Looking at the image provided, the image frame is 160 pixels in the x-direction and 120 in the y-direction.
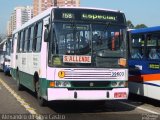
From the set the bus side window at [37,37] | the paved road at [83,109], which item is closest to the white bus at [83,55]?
the paved road at [83,109]

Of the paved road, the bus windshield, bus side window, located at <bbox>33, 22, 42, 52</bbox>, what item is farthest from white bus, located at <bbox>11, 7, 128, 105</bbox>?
bus side window, located at <bbox>33, 22, 42, 52</bbox>

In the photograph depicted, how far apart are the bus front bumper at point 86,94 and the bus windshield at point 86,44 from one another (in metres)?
0.70

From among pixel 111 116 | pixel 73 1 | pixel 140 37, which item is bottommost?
pixel 111 116

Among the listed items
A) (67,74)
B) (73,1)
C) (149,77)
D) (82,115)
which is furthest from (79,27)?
(73,1)

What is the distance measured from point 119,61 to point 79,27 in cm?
147

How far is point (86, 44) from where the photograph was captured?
37.1 feet

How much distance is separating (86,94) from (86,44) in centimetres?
136

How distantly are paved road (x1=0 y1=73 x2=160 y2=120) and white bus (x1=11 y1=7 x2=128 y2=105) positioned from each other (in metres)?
0.50

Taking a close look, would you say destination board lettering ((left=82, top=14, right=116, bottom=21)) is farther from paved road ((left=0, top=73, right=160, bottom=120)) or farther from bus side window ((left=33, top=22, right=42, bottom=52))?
paved road ((left=0, top=73, right=160, bottom=120))

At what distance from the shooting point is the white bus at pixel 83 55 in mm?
11070

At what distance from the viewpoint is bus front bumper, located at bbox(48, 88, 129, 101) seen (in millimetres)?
10992

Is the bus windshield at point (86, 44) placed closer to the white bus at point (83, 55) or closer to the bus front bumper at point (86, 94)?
the white bus at point (83, 55)

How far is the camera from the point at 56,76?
11.0 m

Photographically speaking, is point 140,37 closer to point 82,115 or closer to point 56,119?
point 82,115
